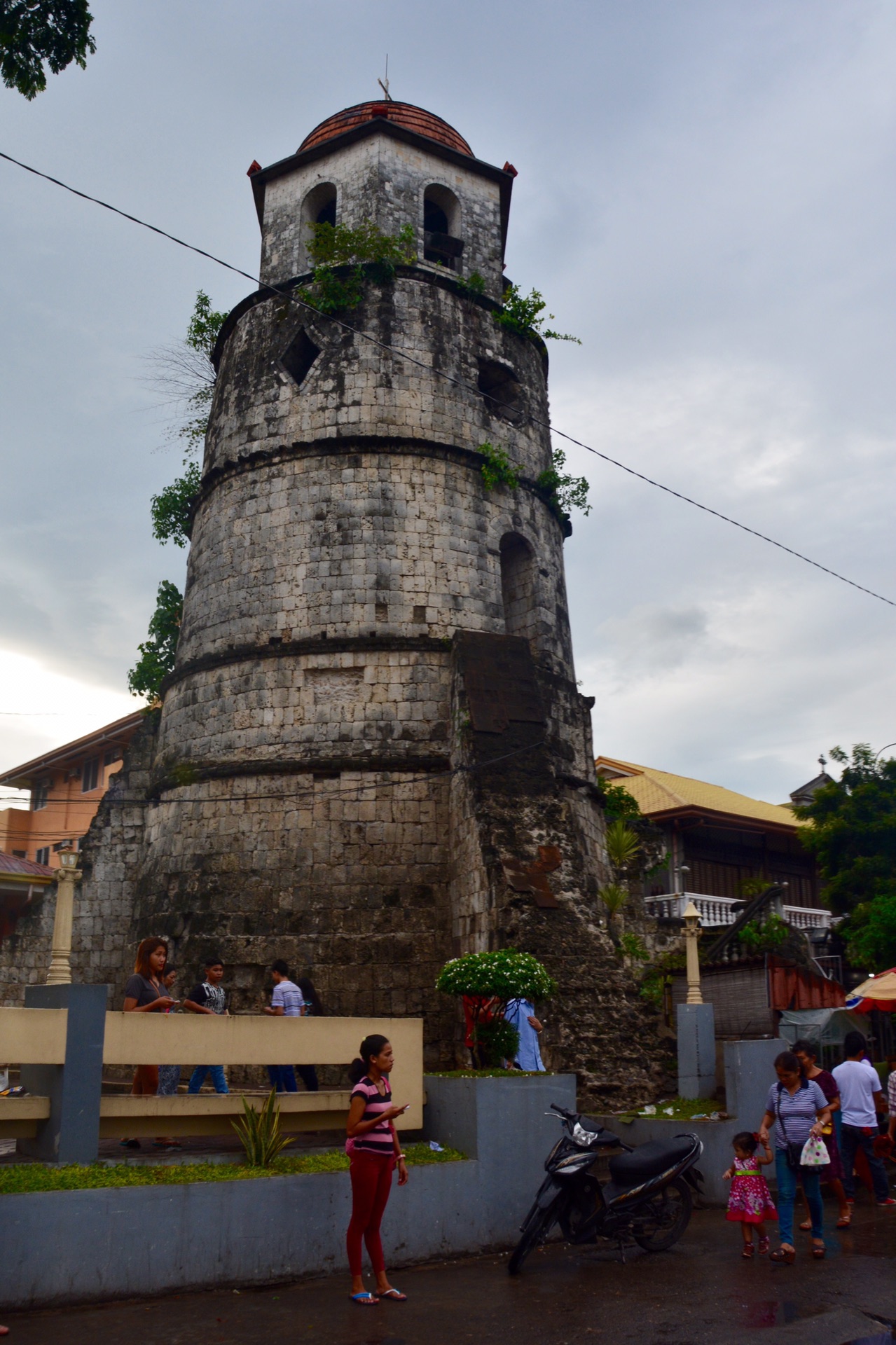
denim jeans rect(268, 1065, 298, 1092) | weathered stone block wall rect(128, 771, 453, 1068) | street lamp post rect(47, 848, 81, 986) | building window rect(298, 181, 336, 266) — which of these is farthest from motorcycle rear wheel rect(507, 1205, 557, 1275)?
building window rect(298, 181, 336, 266)

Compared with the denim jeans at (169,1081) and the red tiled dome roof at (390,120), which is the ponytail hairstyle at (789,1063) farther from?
the red tiled dome roof at (390,120)

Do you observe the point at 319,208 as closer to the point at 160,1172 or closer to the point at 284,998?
the point at 284,998

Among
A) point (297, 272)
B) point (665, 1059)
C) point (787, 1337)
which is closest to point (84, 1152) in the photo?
point (787, 1337)

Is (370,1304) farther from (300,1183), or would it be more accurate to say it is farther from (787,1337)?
(787,1337)

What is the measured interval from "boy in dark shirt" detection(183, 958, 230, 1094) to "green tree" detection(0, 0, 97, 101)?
23.9ft

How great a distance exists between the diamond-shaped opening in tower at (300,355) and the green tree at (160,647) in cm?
434

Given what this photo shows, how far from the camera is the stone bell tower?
495 inches

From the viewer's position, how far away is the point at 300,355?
15828 millimetres

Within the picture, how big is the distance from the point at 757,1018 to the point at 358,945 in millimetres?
4554

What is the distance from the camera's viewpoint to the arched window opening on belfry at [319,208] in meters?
17.0

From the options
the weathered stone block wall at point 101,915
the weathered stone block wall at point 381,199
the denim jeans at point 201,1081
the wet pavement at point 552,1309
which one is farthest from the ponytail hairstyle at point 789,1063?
the weathered stone block wall at point 381,199

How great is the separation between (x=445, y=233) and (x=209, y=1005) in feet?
43.0

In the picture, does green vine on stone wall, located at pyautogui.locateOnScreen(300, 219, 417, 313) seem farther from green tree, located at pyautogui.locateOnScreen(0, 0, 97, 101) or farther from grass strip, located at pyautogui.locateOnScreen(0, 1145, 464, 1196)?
grass strip, located at pyautogui.locateOnScreen(0, 1145, 464, 1196)

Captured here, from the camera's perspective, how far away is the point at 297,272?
54.6 feet
